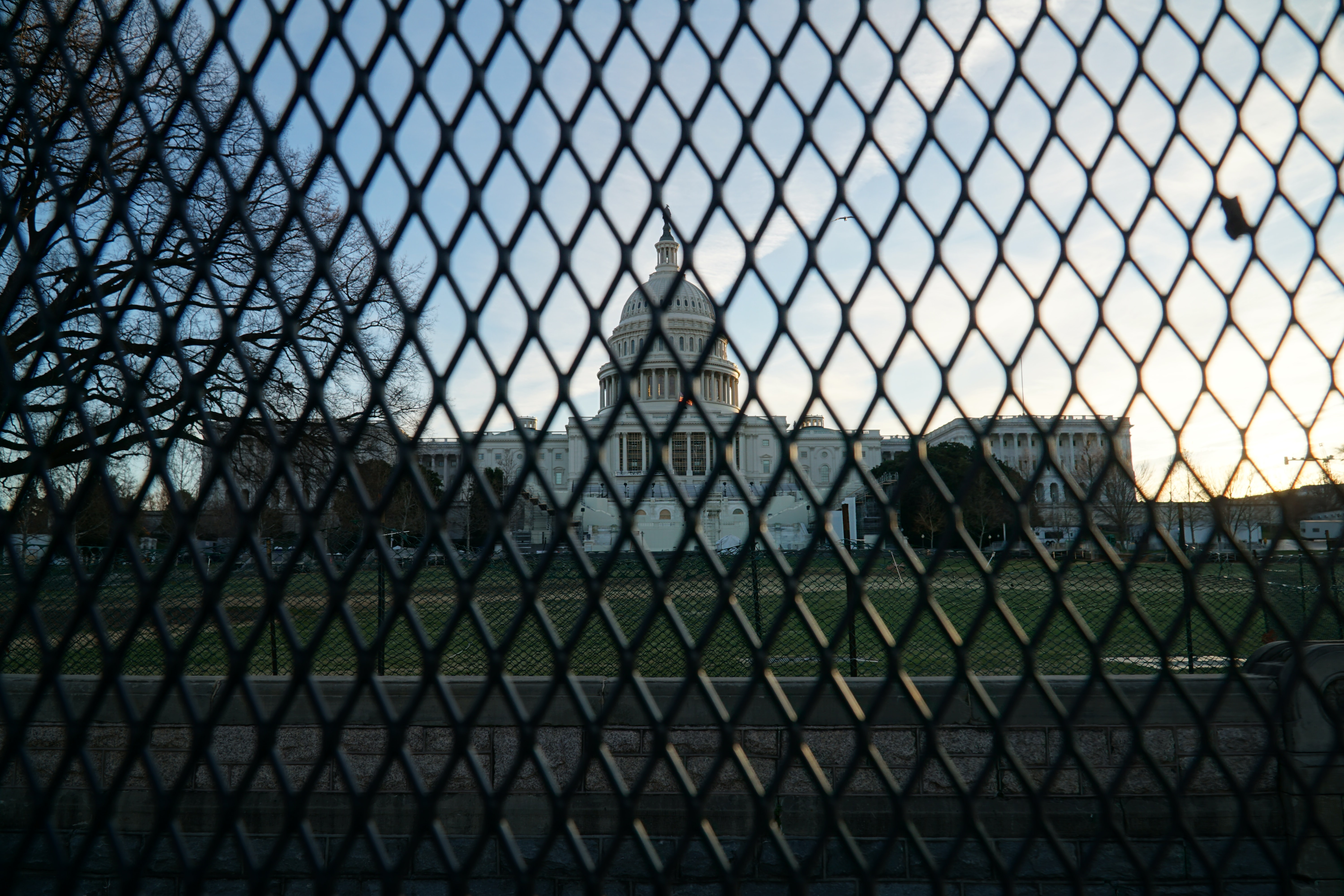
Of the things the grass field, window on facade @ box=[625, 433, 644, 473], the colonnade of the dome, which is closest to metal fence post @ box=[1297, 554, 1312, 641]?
the grass field

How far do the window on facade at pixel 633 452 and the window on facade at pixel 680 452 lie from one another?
2177 mm

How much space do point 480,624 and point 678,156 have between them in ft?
3.87

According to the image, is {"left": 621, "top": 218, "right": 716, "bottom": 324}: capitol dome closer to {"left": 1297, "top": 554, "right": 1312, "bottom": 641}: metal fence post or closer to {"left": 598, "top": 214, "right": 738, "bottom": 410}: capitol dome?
{"left": 598, "top": 214, "right": 738, "bottom": 410}: capitol dome

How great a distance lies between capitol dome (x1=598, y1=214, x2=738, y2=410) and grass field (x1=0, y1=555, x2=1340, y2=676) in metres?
0.54

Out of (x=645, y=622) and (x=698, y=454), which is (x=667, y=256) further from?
(x=645, y=622)

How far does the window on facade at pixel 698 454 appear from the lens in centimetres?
5278

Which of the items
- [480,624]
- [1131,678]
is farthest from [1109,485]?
[480,624]

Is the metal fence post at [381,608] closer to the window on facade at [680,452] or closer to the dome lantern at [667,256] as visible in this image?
the dome lantern at [667,256]

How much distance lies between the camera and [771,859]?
4.93m

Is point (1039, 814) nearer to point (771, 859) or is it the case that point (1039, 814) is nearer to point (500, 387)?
point (500, 387)

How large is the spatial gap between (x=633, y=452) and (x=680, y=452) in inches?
174

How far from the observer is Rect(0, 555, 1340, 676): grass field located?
71.7 inches

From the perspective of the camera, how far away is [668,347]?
195 centimetres

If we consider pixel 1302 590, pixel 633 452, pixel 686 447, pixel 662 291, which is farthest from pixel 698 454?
pixel 1302 590
